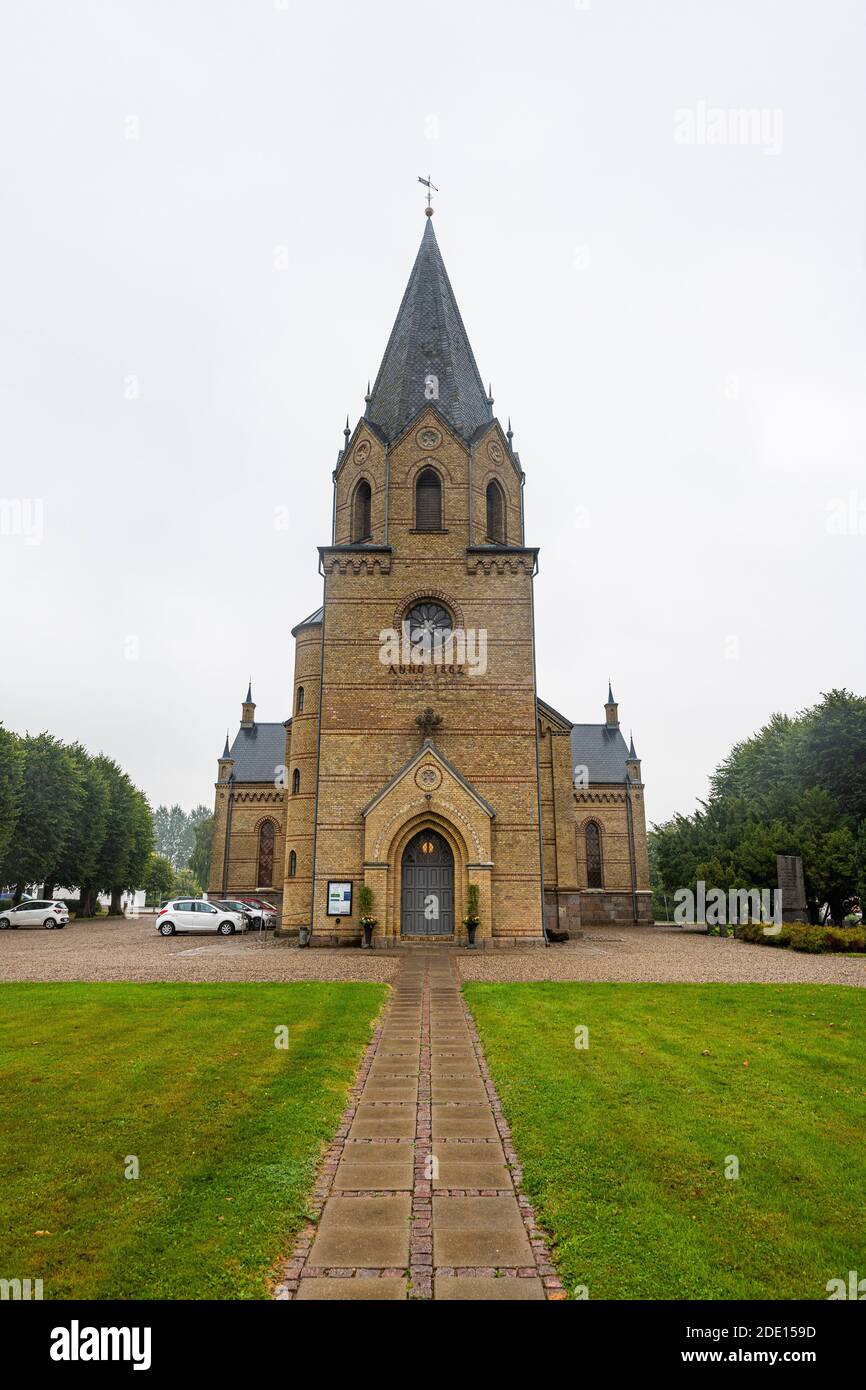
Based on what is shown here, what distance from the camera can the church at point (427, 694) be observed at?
24.5 metres

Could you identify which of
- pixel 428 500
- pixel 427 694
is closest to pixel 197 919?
pixel 427 694

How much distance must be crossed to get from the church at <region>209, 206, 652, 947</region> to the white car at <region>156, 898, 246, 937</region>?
5.23 metres

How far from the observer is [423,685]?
2617 cm

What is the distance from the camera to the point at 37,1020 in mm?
11031

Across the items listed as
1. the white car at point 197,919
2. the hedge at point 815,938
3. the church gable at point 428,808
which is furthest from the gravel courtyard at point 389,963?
the white car at point 197,919

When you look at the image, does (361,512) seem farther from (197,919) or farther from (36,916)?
(36,916)

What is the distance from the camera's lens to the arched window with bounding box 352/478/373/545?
29.4 metres

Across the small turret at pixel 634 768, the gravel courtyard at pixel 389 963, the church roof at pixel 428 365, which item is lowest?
the gravel courtyard at pixel 389 963

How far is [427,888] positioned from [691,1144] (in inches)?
760

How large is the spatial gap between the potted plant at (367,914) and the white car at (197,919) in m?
11.4

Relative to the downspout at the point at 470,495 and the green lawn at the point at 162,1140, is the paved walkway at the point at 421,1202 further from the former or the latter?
the downspout at the point at 470,495

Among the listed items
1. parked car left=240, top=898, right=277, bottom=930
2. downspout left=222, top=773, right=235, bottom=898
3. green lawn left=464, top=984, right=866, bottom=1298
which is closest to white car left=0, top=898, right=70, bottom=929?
parked car left=240, top=898, right=277, bottom=930

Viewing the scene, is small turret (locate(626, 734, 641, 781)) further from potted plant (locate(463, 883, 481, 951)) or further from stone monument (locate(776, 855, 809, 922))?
potted plant (locate(463, 883, 481, 951))

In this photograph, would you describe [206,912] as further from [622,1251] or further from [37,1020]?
[622,1251]
